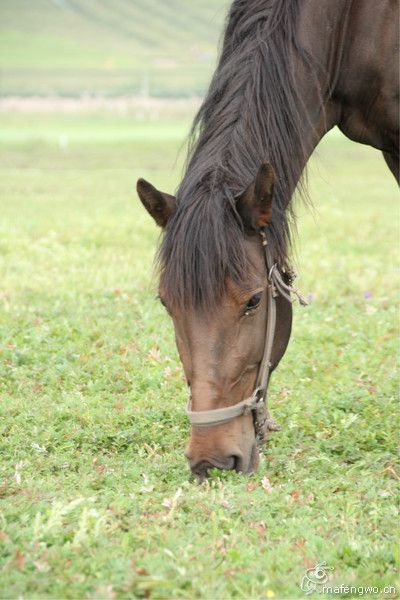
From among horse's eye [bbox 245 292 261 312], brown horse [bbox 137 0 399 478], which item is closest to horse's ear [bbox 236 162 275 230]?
brown horse [bbox 137 0 399 478]

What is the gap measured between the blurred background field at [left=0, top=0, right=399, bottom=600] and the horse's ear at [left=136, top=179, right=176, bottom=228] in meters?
0.31

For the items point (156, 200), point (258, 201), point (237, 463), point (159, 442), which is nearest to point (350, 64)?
point (258, 201)

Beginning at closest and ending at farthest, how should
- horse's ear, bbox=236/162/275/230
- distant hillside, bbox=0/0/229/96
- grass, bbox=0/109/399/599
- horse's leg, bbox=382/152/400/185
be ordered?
grass, bbox=0/109/399/599 < horse's ear, bbox=236/162/275/230 < horse's leg, bbox=382/152/400/185 < distant hillside, bbox=0/0/229/96

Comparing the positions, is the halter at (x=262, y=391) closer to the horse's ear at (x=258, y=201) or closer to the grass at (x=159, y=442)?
the horse's ear at (x=258, y=201)

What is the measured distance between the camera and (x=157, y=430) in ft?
16.8

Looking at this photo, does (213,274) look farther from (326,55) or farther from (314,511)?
(326,55)

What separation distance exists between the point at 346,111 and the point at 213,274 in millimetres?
1707

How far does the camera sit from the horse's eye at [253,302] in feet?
12.9

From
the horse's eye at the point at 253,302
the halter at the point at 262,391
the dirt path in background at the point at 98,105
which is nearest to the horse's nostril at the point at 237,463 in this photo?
the halter at the point at 262,391

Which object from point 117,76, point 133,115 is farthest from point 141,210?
point 117,76

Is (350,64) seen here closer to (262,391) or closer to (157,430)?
(262,391)

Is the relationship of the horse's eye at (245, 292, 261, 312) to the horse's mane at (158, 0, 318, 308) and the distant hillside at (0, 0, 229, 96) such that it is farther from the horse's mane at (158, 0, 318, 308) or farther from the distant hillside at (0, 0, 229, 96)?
the distant hillside at (0, 0, 229, 96)

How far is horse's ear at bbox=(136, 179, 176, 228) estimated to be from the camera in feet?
12.9

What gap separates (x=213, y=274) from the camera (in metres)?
3.78
